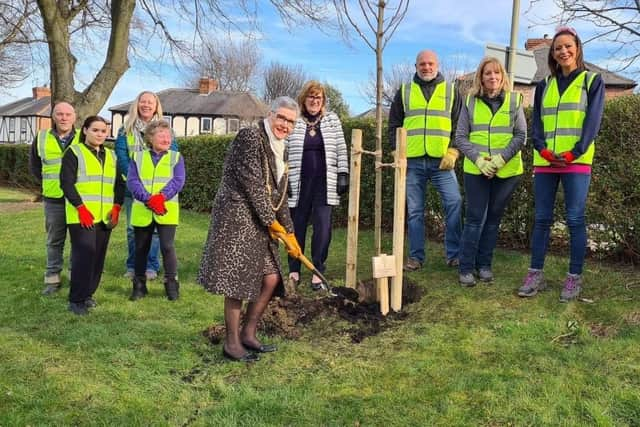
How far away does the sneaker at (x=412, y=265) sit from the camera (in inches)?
227

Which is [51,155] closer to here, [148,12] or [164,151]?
[164,151]

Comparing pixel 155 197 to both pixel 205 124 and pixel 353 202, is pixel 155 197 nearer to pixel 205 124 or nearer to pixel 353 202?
pixel 353 202

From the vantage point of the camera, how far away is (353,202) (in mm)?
4973

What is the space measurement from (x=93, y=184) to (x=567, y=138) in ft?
13.4

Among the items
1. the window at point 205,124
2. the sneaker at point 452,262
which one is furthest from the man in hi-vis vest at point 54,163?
the window at point 205,124

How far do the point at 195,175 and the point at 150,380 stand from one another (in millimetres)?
10298

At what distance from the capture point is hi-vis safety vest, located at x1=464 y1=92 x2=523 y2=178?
16.1 ft

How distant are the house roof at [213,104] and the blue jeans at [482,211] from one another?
39040mm

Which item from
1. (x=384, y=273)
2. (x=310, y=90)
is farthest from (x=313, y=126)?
(x=384, y=273)

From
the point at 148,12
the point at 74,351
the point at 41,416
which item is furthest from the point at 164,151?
the point at 148,12

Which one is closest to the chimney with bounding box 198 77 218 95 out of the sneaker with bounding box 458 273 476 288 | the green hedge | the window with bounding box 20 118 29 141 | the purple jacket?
the window with bounding box 20 118 29 141

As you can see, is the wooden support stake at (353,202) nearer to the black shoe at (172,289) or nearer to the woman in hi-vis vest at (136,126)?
the black shoe at (172,289)

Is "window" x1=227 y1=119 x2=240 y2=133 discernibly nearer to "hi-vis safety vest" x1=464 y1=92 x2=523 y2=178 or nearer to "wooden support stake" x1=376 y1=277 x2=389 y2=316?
"hi-vis safety vest" x1=464 y1=92 x2=523 y2=178

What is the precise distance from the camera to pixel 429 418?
2.86 m
